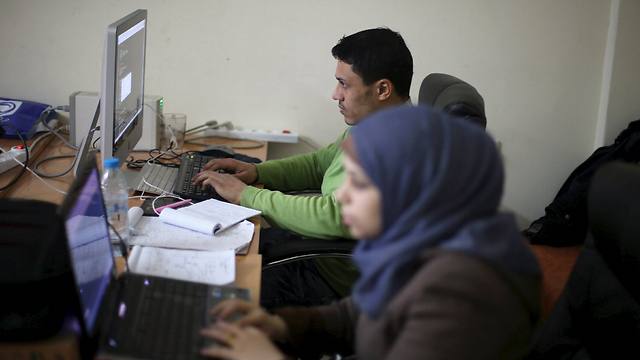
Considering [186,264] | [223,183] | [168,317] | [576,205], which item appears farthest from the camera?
[576,205]

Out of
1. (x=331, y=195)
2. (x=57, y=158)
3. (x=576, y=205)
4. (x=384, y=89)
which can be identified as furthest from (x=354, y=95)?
(x=576, y=205)

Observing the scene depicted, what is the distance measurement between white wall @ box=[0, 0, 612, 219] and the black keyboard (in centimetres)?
58

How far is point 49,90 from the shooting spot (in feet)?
8.09

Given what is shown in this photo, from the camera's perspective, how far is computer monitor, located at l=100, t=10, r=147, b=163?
152 cm

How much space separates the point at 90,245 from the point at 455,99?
915 mm

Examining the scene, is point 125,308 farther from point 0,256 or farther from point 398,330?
point 398,330

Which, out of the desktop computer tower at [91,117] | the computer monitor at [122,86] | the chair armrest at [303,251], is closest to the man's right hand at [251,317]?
the chair armrest at [303,251]

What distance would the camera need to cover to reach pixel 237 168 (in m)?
2.04

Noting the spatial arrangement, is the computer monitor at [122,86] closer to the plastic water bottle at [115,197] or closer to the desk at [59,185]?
the plastic water bottle at [115,197]

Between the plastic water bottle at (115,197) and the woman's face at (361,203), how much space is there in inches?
27.8

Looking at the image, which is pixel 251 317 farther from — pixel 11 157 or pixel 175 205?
pixel 11 157

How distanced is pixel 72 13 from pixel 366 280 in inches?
76.7

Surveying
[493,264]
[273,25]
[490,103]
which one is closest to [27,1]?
[273,25]

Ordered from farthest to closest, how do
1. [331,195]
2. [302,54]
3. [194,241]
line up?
[302,54], [331,195], [194,241]
